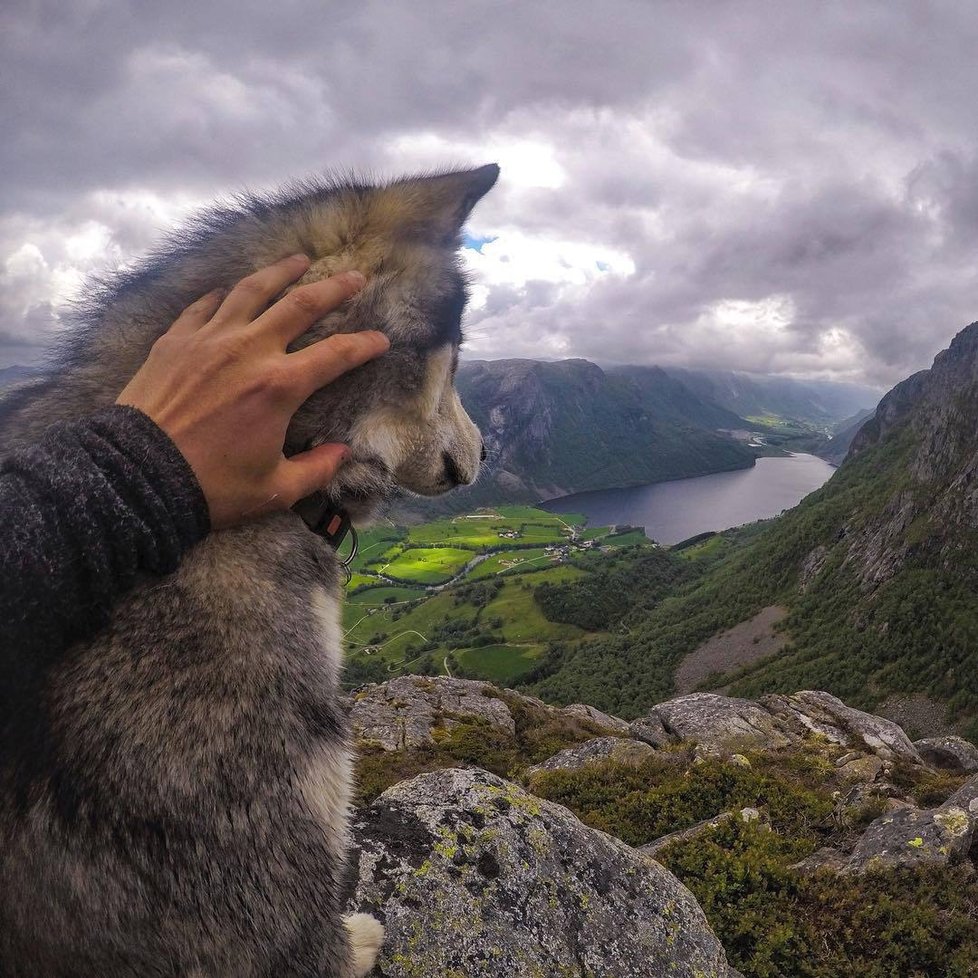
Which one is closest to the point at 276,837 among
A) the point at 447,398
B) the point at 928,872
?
the point at 447,398

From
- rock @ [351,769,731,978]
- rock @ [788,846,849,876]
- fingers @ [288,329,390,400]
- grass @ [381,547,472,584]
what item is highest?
fingers @ [288,329,390,400]

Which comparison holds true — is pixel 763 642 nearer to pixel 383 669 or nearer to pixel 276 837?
pixel 383 669

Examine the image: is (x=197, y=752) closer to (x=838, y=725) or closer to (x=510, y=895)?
(x=510, y=895)

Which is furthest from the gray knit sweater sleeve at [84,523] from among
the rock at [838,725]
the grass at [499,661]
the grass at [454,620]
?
the grass at [499,661]

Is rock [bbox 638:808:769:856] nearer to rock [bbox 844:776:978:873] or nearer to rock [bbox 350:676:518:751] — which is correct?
rock [bbox 844:776:978:873]

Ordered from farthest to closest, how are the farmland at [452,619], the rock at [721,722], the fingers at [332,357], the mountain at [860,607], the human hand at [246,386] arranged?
the farmland at [452,619], the mountain at [860,607], the rock at [721,722], the fingers at [332,357], the human hand at [246,386]

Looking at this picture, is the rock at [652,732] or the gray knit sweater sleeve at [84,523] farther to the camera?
the rock at [652,732]

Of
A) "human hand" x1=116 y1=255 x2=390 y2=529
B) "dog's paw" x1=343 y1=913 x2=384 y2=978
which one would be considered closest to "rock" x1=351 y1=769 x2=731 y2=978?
"dog's paw" x1=343 y1=913 x2=384 y2=978

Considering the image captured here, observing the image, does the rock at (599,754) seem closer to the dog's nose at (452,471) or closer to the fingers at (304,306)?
the dog's nose at (452,471)
